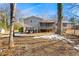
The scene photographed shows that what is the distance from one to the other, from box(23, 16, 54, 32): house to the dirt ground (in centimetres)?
12

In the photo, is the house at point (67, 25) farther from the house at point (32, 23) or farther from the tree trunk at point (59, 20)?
the house at point (32, 23)

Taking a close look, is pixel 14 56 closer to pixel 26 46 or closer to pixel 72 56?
pixel 26 46

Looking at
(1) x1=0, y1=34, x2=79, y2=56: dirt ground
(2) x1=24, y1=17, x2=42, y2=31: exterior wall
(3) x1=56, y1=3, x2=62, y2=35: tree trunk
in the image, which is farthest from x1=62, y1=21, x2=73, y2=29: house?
(2) x1=24, y1=17, x2=42, y2=31: exterior wall

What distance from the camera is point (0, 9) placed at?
6.62ft

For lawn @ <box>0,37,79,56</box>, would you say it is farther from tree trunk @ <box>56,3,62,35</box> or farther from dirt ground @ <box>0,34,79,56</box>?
tree trunk @ <box>56,3,62,35</box>

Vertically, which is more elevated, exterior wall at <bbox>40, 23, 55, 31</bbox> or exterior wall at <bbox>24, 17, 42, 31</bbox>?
exterior wall at <bbox>24, 17, 42, 31</bbox>

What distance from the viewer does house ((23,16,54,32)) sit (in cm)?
Result: 201

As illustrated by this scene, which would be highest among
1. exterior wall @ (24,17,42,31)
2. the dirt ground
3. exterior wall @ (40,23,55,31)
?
exterior wall @ (24,17,42,31)

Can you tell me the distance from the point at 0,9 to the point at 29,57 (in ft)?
2.21

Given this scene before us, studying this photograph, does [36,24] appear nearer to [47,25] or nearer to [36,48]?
[47,25]

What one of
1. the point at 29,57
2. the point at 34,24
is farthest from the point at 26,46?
the point at 34,24

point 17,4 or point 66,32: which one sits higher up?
point 17,4

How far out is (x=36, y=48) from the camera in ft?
6.69

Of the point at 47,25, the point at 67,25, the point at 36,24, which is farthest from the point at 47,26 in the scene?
the point at 67,25
